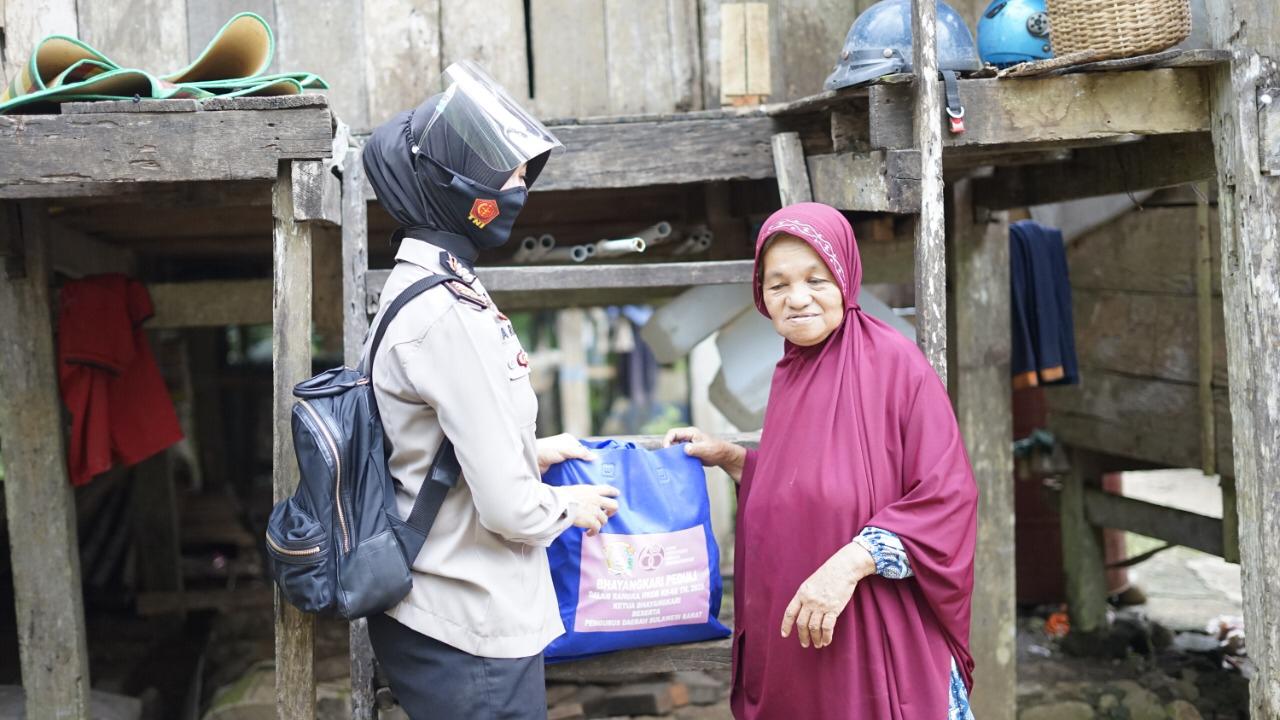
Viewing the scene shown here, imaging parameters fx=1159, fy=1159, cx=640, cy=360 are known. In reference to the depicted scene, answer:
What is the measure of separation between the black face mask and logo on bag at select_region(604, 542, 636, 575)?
0.93 metres

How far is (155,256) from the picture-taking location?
23.0ft

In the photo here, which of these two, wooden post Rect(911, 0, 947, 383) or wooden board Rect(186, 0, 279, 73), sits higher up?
wooden board Rect(186, 0, 279, 73)

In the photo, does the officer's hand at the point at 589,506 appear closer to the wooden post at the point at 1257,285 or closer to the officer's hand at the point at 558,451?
the officer's hand at the point at 558,451

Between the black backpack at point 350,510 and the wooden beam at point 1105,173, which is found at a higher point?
the wooden beam at point 1105,173

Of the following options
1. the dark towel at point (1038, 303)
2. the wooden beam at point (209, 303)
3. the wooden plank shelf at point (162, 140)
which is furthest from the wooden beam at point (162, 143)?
the dark towel at point (1038, 303)

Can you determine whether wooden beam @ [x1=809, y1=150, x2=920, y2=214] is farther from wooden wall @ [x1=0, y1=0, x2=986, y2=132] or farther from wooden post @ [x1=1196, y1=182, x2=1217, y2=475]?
wooden post @ [x1=1196, y1=182, x2=1217, y2=475]

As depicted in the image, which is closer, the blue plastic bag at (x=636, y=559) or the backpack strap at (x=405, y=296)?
the backpack strap at (x=405, y=296)

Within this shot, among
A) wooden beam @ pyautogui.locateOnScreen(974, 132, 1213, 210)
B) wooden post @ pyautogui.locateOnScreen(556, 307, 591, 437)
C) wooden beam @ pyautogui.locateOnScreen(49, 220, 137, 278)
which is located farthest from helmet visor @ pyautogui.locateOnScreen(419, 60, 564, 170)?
wooden post @ pyautogui.locateOnScreen(556, 307, 591, 437)

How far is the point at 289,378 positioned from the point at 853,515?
155 centimetres

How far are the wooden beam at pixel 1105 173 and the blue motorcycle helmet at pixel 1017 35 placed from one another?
2.28 feet

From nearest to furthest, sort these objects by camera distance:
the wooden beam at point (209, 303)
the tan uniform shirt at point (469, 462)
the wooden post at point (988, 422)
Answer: the tan uniform shirt at point (469, 462) < the wooden post at point (988, 422) < the wooden beam at point (209, 303)

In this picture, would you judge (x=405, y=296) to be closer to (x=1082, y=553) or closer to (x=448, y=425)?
(x=448, y=425)

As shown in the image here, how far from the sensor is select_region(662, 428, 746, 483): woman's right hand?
3205 millimetres

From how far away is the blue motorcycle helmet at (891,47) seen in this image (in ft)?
11.0
